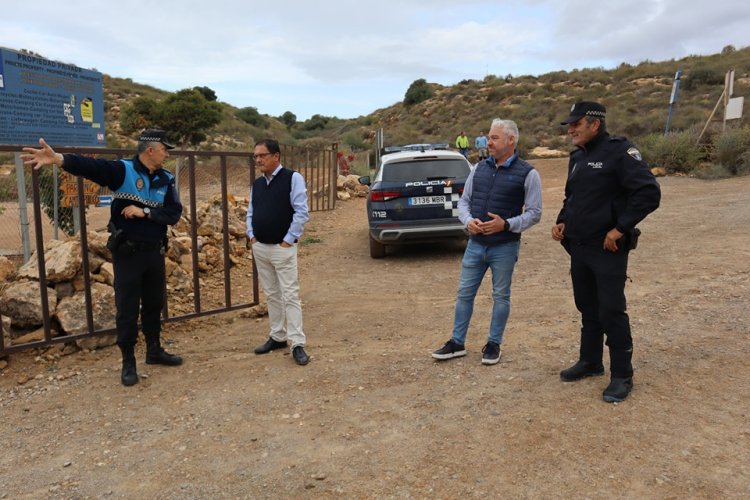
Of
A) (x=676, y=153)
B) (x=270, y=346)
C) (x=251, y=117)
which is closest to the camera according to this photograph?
(x=270, y=346)

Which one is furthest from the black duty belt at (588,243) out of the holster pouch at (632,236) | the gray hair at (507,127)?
the gray hair at (507,127)

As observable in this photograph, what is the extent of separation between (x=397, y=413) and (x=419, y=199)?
4.67m

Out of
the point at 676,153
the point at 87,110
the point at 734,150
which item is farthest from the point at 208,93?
the point at 87,110

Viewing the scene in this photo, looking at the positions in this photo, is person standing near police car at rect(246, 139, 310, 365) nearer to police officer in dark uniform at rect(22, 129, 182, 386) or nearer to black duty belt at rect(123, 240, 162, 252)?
police officer in dark uniform at rect(22, 129, 182, 386)

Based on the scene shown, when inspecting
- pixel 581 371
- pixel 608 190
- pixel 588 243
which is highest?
pixel 608 190

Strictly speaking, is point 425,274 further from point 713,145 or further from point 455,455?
point 713,145

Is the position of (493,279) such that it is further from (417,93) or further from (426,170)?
(417,93)

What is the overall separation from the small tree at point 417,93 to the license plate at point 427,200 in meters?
44.3

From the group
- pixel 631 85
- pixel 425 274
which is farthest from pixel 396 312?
pixel 631 85

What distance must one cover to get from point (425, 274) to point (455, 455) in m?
4.51

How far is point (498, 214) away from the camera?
12.8ft

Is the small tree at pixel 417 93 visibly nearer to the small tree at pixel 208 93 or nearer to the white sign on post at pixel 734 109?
the small tree at pixel 208 93

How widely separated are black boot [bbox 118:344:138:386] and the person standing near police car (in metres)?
1.15

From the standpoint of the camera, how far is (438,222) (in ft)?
25.5
